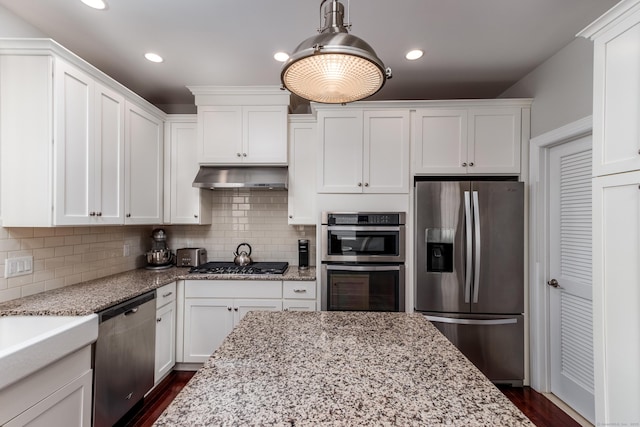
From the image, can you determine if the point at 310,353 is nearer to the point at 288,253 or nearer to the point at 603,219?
the point at 603,219

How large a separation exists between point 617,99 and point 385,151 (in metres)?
1.53

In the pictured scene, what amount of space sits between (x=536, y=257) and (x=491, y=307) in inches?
22.4

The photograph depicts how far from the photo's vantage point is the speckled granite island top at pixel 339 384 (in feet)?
2.48

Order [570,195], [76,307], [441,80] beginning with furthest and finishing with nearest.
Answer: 1. [441,80]
2. [570,195]
3. [76,307]

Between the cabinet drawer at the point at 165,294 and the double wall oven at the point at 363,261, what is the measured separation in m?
1.35

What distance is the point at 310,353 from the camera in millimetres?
1123

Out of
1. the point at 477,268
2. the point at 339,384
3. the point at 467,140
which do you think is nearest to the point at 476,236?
the point at 477,268

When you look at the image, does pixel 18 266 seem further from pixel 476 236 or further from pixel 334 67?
pixel 476 236

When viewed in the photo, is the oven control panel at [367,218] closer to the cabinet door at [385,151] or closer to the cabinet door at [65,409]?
the cabinet door at [385,151]

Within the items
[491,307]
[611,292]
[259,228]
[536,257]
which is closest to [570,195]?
[536,257]

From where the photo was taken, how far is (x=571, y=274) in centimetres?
228

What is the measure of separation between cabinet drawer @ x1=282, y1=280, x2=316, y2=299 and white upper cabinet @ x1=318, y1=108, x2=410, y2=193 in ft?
2.85

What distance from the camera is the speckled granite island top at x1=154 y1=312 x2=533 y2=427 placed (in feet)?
2.48

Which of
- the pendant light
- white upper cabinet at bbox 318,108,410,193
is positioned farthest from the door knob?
the pendant light
